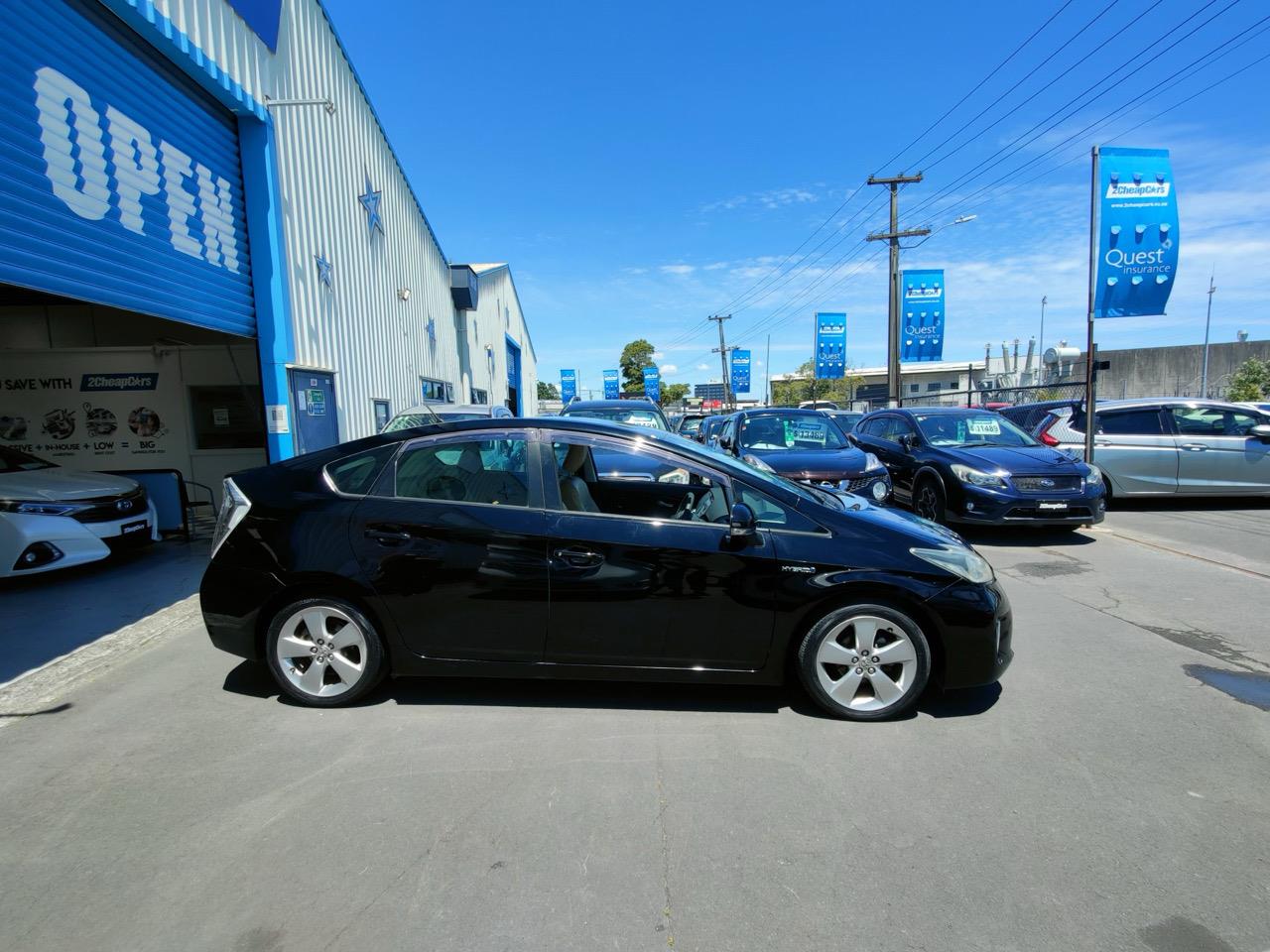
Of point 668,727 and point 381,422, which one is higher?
point 381,422

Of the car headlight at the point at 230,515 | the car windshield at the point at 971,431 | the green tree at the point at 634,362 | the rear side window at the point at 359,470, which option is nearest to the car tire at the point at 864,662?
the rear side window at the point at 359,470

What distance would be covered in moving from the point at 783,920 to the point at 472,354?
25.3 metres

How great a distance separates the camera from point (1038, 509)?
25.6ft

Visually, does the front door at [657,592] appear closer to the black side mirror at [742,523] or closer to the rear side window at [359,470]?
the black side mirror at [742,523]

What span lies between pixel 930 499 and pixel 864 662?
19.7 feet

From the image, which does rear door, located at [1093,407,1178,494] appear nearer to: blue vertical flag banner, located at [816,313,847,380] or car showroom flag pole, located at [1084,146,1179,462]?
car showroom flag pole, located at [1084,146,1179,462]

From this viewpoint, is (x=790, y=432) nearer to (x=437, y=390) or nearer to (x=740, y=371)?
(x=437, y=390)

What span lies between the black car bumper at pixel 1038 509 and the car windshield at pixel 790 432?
193 cm

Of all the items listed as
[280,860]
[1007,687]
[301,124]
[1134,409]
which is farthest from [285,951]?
[1134,409]

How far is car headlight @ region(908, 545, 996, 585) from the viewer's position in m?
3.47

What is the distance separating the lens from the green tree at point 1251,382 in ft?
109

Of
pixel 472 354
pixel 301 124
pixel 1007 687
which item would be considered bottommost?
pixel 1007 687

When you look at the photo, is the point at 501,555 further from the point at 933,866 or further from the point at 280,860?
the point at 933,866

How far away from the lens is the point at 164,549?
7965 millimetres
